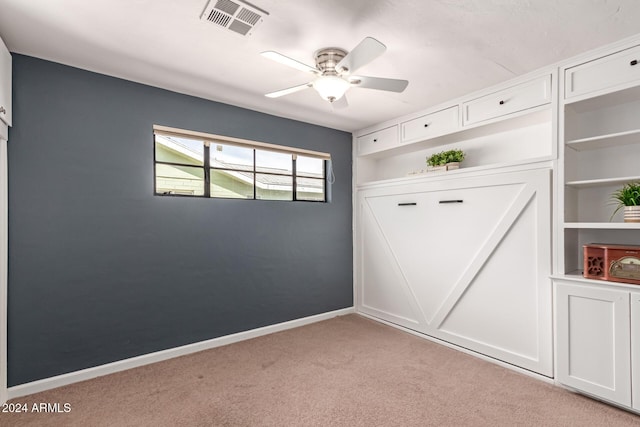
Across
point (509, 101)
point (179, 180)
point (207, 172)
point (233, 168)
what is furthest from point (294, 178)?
point (509, 101)

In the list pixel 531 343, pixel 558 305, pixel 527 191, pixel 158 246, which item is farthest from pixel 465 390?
pixel 158 246

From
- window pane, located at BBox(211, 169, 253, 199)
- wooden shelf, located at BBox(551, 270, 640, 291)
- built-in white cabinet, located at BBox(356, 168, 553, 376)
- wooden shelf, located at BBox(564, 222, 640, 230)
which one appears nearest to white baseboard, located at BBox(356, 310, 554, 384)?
built-in white cabinet, located at BBox(356, 168, 553, 376)

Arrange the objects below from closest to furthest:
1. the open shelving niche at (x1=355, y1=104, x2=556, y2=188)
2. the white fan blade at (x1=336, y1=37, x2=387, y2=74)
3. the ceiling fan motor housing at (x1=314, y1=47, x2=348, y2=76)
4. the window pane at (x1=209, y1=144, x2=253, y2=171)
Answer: the white fan blade at (x1=336, y1=37, x2=387, y2=74) → the ceiling fan motor housing at (x1=314, y1=47, x2=348, y2=76) → the open shelving niche at (x1=355, y1=104, x2=556, y2=188) → the window pane at (x1=209, y1=144, x2=253, y2=171)

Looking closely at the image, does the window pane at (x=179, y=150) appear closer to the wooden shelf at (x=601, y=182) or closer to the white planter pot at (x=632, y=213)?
the wooden shelf at (x=601, y=182)

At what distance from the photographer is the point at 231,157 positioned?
329 cm

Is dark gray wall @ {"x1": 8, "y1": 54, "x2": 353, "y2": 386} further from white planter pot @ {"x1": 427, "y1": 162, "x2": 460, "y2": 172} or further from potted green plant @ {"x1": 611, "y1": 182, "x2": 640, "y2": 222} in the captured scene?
potted green plant @ {"x1": 611, "y1": 182, "x2": 640, "y2": 222}

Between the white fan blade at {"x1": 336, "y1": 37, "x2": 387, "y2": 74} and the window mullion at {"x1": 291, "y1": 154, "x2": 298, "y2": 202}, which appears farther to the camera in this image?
the window mullion at {"x1": 291, "y1": 154, "x2": 298, "y2": 202}

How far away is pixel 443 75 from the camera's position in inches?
101

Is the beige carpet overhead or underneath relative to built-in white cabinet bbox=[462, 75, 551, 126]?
underneath

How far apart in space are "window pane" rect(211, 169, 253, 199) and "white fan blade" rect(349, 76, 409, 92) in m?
1.69

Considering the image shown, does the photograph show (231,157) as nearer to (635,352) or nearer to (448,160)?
(448,160)

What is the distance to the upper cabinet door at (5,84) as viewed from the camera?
200cm

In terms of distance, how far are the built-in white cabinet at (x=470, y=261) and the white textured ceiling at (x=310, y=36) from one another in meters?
0.92

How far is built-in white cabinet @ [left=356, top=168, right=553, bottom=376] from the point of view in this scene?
2498 mm
